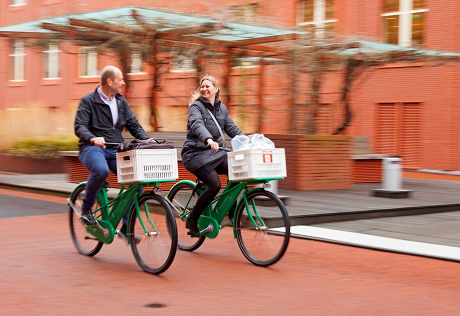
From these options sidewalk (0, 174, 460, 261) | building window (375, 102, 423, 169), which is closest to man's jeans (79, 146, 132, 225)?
sidewalk (0, 174, 460, 261)

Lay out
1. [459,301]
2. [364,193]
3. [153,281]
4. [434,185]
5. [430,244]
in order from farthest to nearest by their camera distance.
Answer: [434,185] < [364,193] < [430,244] < [153,281] < [459,301]

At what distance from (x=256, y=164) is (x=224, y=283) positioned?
3.91 feet

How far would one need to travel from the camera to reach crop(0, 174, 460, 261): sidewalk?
831cm

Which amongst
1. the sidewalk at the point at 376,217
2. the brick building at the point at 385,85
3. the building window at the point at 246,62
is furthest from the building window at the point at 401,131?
the sidewalk at the point at 376,217

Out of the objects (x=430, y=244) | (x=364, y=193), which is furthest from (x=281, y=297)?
(x=364, y=193)

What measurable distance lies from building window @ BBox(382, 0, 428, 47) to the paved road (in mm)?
15133

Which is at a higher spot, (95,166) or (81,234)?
(95,166)

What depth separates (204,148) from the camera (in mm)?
7238

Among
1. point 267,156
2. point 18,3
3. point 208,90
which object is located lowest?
point 267,156

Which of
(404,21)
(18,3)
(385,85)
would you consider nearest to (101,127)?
(385,85)

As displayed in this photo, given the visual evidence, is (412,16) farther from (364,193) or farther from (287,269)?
(287,269)

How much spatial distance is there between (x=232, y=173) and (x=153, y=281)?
53.3 inches

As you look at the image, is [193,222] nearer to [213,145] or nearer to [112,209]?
[112,209]

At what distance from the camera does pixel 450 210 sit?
39.3ft
